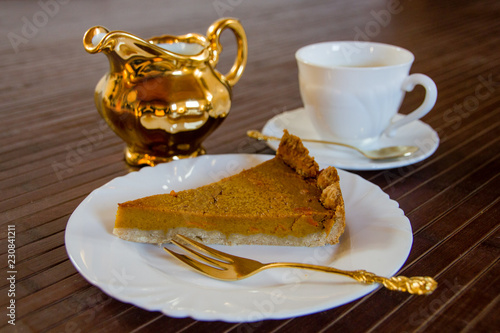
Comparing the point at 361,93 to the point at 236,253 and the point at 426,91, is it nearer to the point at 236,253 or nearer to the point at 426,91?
the point at 426,91

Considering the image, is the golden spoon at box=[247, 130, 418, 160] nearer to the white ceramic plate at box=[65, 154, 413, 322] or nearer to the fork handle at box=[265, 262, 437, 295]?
the white ceramic plate at box=[65, 154, 413, 322]

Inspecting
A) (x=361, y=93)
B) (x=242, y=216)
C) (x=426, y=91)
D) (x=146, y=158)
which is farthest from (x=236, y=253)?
(x=426, y=91)

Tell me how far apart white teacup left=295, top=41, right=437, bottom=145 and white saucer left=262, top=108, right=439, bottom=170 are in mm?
40

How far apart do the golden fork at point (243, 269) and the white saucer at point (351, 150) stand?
40 cm

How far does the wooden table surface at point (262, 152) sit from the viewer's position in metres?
0.68

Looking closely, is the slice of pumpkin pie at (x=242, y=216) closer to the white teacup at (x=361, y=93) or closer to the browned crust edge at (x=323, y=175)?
the browned crust edge at (x=323, y=175)

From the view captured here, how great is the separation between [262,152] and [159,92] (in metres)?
0.32

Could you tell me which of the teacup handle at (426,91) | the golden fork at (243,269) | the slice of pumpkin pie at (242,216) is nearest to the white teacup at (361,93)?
the teacup handle at (426,91)

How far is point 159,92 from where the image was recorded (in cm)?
107

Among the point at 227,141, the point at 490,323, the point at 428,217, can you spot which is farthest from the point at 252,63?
the point at 490,323

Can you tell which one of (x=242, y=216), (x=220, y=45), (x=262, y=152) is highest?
(x=220, y=45)

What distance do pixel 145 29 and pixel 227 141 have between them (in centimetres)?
156

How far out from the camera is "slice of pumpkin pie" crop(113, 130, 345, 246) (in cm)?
85

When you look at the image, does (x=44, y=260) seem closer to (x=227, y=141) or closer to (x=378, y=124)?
(x=227, y=141)
